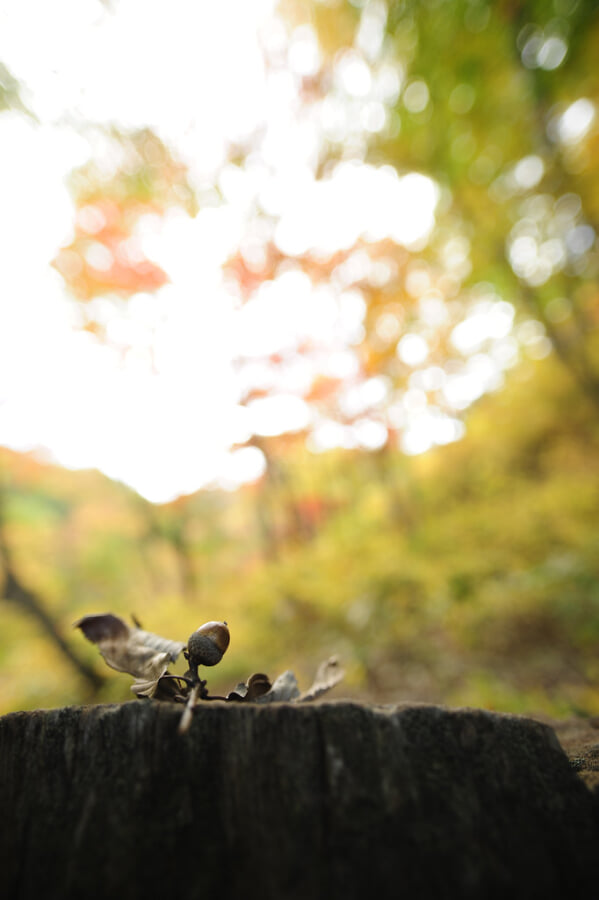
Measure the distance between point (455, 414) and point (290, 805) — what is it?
10.6m

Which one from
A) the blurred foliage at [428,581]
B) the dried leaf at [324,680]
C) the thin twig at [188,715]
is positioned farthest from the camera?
the blurred foliage at [428,581]

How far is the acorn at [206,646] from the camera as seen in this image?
36.4 inches

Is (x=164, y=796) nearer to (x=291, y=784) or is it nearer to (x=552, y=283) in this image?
(x=291, y=784)

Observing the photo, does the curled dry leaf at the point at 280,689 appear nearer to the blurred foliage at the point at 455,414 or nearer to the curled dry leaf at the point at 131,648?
the curled dry leaf at the point at 131,648

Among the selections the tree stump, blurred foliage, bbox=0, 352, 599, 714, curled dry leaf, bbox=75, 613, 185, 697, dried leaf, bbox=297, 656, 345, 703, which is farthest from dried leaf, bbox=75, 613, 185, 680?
blurred foliage, bbox=0, 352, 599, 714

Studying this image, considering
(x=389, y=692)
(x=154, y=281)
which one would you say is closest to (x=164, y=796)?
(x=389, y=692)

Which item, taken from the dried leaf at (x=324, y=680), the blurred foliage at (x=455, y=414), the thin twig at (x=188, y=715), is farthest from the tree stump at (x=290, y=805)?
the blurred foliage at (x=455, y=414)

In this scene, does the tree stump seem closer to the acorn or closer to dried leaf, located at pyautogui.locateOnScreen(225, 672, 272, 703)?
the acorn

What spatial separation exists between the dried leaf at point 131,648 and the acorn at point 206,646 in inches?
2.3

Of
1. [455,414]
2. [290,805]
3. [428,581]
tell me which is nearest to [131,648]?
[290,805]

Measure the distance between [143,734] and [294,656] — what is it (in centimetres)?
486

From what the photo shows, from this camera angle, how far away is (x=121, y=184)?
5.49 metres

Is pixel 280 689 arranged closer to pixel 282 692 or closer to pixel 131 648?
pixel 282 692

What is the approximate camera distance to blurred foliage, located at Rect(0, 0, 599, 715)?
4047 mm
